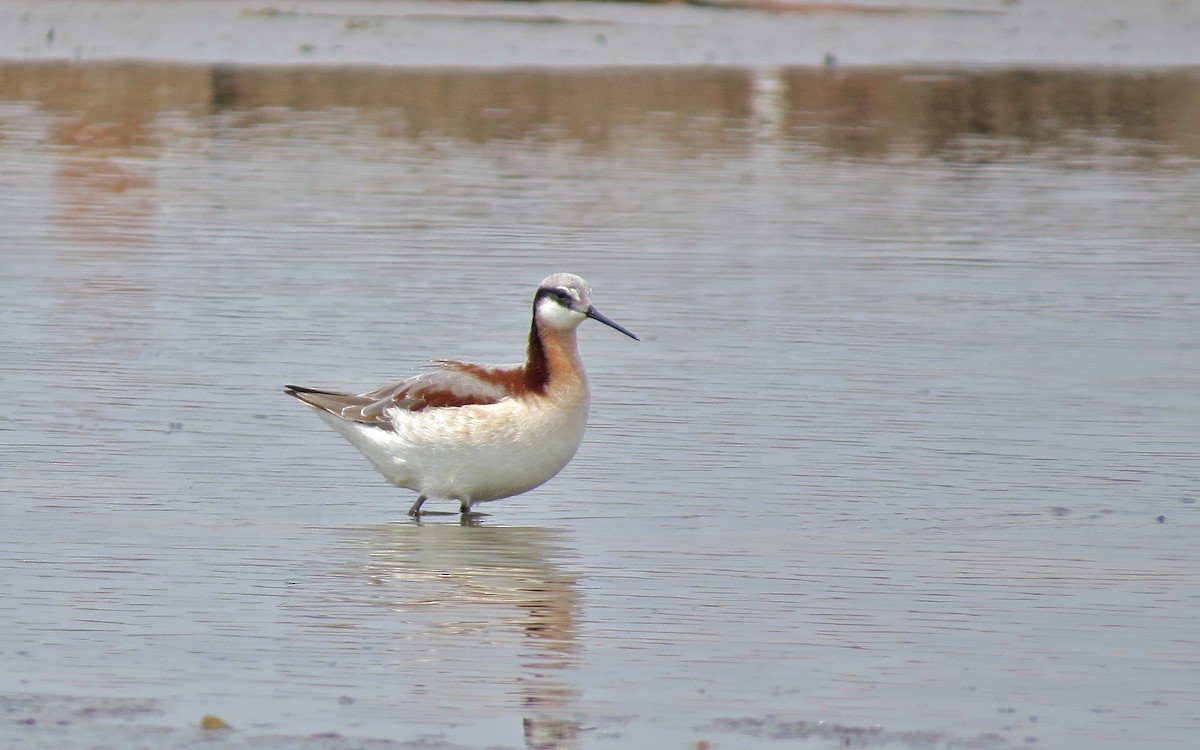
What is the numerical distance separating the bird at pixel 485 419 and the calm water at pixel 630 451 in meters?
0.21

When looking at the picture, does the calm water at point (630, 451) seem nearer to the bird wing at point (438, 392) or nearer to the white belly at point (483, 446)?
the white belly at point (483, 446)

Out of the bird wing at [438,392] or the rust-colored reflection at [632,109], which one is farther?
the rust-colored reflection at [632,109]

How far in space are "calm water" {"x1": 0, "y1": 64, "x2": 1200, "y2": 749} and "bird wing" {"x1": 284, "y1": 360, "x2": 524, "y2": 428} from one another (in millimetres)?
395

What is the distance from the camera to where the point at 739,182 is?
62.2ft

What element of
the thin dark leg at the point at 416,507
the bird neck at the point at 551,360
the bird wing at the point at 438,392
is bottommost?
the thin dark leg at the point at 416,507

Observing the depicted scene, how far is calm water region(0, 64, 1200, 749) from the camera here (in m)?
6.39

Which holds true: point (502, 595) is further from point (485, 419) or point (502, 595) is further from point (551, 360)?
point (551, 360)

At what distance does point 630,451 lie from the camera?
9.96 metres

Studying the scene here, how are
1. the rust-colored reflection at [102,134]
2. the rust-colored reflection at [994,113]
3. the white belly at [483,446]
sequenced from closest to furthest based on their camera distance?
the white belly at [483,446]
the rust-colored reflection at [102,134]
the rust-colored reflection at [994,113]

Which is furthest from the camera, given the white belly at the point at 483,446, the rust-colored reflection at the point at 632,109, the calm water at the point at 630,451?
the rust-colored reflection at the point at 632,109

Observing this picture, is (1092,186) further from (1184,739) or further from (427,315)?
(1184,739)

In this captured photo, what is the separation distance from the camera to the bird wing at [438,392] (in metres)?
8.88

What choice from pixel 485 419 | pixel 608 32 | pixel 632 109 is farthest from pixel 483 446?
pixel 608 32

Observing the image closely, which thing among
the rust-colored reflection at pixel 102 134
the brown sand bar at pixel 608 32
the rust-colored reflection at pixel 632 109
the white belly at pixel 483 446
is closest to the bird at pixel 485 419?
the white belly at pixel 483 446
